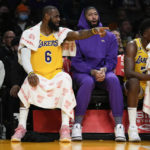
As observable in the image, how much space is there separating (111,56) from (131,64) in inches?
13.7

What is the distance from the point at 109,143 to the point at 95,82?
853 mm

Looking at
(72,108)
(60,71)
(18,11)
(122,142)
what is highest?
(18,11)

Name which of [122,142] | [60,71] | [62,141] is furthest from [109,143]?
[60,71]

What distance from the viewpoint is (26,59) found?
17.4 ft

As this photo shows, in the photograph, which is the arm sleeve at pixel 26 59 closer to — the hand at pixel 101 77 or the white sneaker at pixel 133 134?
the hand at pixel 101 77

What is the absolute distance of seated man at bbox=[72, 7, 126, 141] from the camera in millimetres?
5246

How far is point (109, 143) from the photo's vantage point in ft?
16.4

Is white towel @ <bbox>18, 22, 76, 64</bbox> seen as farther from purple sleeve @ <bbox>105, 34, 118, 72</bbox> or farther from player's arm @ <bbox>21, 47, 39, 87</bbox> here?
purple sleeve @ <bbox>105, 34, 118, 72</bbox>

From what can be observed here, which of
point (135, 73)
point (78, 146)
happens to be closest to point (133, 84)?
point (135, 73)

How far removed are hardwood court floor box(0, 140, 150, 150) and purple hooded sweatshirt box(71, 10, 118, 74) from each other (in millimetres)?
999

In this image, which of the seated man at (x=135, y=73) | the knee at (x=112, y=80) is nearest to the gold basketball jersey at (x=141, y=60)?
the seated man at (x=135, y=73)

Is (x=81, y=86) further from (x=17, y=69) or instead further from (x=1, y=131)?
(x=1, y=131)

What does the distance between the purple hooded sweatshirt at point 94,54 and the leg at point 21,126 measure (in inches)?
34.4

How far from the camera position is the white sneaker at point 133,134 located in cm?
512
